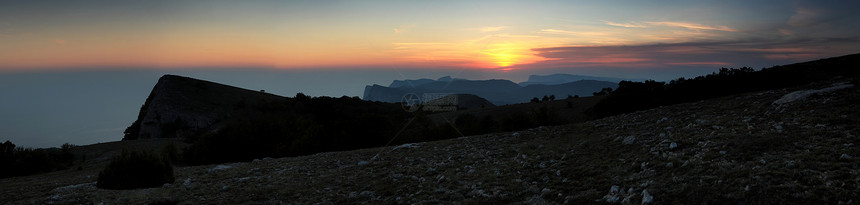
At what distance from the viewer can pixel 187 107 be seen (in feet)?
297

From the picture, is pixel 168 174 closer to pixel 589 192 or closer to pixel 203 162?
pixel 589 192

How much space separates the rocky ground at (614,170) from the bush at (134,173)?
0.96m

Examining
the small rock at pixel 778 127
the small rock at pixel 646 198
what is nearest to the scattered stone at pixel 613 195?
the small rock at pixel 646 198

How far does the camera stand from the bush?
16.7 m

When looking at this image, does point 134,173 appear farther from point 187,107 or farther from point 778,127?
point 187,107

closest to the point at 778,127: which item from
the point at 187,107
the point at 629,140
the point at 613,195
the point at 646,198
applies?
the point at 629,140

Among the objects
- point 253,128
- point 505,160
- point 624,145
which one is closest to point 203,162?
point 253,128

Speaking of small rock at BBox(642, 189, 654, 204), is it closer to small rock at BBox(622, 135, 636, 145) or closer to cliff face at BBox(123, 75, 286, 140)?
small rock at BBox(622, 135, 636, 145)

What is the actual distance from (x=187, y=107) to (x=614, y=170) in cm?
10247

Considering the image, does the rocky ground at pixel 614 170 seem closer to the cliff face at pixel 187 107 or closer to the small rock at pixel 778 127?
the small rock at pixel 778 127

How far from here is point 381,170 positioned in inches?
697

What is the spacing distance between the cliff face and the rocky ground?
227 ft

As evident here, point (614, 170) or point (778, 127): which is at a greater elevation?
point (778, 127)

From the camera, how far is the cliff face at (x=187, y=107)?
279 ft
